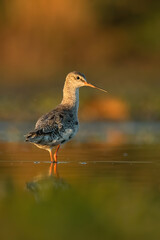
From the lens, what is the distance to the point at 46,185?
7.45 m

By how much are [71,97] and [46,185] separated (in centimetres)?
322

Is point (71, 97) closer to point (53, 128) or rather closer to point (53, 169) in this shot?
point (53, 128)

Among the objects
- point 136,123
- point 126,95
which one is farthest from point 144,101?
point 136,123

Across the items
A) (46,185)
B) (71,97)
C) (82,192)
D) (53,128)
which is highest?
(71,97)

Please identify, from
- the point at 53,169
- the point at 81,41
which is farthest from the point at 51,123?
the point at 81,41

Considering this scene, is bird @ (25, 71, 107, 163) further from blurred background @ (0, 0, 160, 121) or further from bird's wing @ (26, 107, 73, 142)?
blurred background @ (0, 0, 160, 121)

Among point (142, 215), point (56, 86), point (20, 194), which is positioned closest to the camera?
point (142, 215)

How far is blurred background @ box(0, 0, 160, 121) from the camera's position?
21.4m

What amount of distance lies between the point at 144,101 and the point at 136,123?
1912mm

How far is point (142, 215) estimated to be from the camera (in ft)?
19.7

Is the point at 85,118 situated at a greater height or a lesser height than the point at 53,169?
greater

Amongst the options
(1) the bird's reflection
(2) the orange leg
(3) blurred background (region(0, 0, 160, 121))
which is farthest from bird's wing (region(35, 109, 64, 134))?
(3) blurred background (region(0, 0, 160, 121))

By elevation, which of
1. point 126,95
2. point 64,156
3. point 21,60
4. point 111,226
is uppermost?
point 21,60

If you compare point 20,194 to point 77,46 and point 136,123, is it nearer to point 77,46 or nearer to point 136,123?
point 136,123
